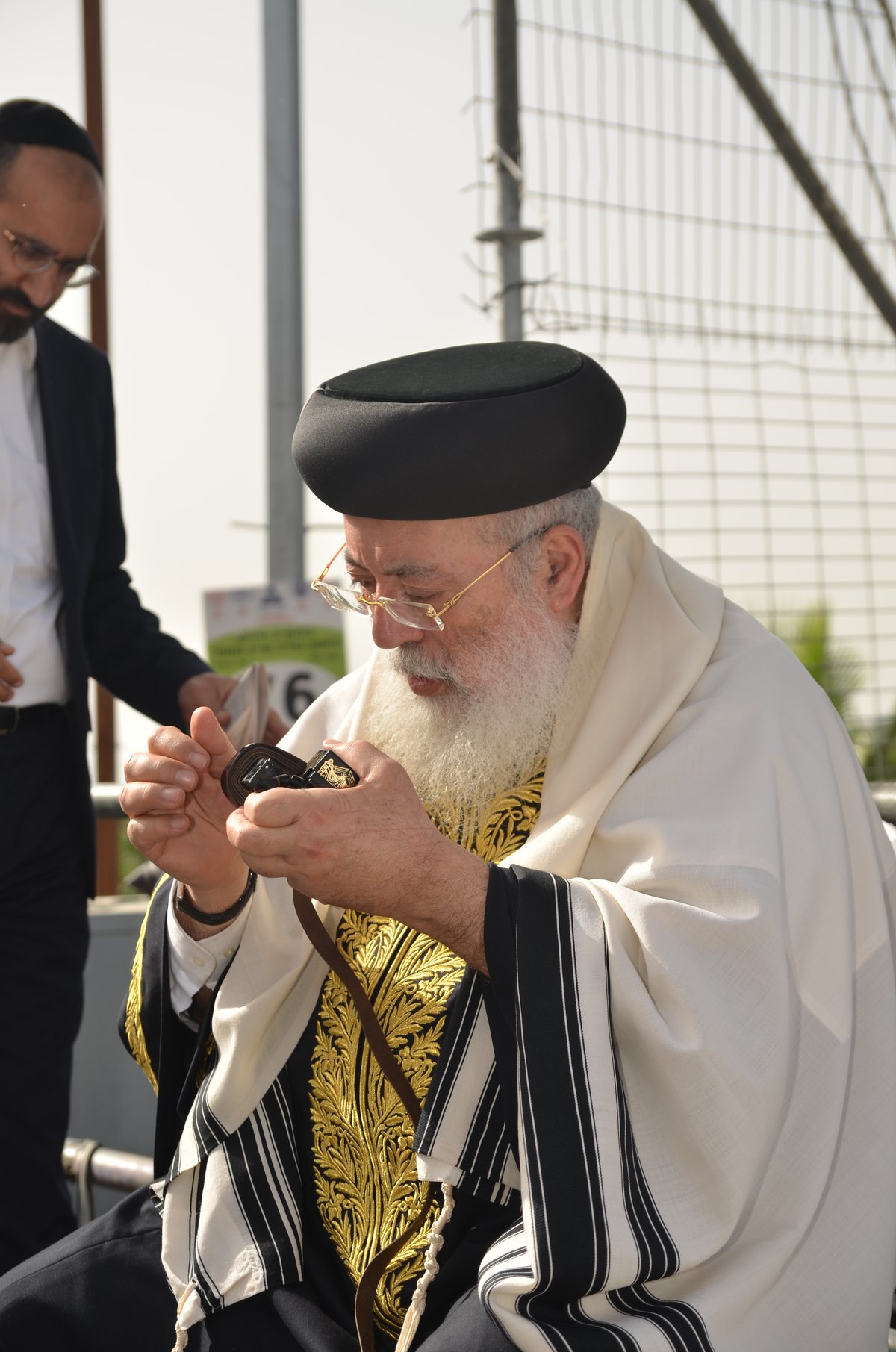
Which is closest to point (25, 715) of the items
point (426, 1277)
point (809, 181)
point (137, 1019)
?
point (137, 1019)

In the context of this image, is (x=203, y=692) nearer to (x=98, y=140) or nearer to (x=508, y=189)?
(x=508, y=189)

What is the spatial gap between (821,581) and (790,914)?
12.9 ft

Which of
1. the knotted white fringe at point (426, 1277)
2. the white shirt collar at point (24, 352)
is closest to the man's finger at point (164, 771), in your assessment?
the knotted white fringe at point (426, 1277)

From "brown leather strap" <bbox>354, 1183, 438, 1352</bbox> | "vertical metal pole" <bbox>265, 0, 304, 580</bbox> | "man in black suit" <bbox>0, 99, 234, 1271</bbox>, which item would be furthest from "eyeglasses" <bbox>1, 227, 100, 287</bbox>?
"brown leather strap" <bbox>354, 1183, 438, 1352</bbox>

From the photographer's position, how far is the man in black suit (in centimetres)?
312

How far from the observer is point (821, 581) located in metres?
5.67

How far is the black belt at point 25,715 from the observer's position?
10.3 ft

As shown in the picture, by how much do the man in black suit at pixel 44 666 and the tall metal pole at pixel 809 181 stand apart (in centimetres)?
248

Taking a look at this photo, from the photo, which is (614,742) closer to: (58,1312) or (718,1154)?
(718,1154)

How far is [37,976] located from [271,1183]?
1.15 m

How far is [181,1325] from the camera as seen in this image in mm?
2152

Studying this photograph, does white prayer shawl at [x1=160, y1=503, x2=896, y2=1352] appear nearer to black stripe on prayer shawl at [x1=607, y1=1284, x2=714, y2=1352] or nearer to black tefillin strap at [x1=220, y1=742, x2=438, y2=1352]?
black stripe on prayer shawl at [x1=607, y1=1284, x2=714, y2=1352]

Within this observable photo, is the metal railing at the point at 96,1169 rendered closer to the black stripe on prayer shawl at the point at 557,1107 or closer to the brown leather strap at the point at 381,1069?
the brown leather strap at the point at 381,1069

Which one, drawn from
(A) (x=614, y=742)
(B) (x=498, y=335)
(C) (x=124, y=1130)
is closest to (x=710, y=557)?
(B) (x=498, y=335)
